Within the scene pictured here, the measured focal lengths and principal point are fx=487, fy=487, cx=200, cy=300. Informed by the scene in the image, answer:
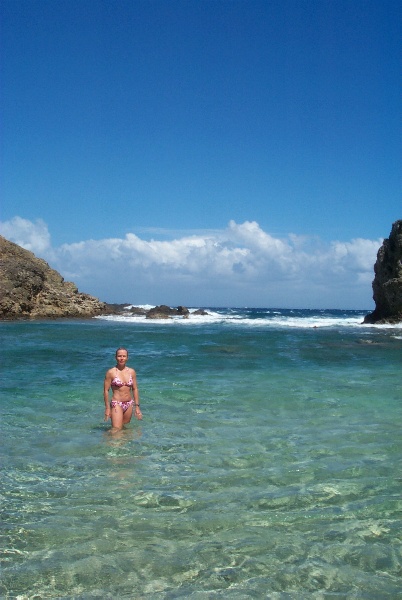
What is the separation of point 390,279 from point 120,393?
3693 cm

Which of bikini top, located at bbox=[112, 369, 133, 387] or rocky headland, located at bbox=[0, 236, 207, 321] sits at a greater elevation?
rocky headland, located at bbox=[0, 236, 207, 321]

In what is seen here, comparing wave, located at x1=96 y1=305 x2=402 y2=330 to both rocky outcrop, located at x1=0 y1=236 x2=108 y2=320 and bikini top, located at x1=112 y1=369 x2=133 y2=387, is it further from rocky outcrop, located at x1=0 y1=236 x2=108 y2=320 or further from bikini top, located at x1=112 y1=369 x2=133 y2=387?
bikini top, located at x1=112 y1=369 x2=133 y2=387

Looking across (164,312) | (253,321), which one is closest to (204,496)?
(253,321)

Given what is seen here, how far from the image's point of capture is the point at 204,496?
216 inches

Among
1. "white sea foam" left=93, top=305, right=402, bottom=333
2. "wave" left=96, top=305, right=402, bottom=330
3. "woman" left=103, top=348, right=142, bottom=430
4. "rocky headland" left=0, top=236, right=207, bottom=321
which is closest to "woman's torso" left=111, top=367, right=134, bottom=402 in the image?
"woman" left=103, top=348, right=142, bottom=430

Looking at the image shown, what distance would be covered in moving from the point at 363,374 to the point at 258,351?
7522 mm

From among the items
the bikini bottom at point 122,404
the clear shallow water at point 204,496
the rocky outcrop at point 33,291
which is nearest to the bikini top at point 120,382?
the bikini bottom at point 122,404

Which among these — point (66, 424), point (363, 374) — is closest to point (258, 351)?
point (363, 374)

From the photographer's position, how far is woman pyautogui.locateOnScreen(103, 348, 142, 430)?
27.4ft

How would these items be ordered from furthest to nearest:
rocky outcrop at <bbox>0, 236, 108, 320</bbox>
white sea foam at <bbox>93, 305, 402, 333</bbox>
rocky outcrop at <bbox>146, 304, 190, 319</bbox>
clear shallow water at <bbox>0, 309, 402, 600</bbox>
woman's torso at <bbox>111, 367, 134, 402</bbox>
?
rocky outcrop at <bbox>146, 304, 190, 319</bbox>, white sea foam at <bbox>93, 305, 402, 333</bbox>, rocky outcrop at <bbox>0, 236, 108, 320</bbox>, woman's torso at <bbox>111, 367, 134, 402</bbox>, clear shallow water at <bbox>0, 309, 402, 600</bbox>

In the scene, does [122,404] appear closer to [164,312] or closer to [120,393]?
[120,393]

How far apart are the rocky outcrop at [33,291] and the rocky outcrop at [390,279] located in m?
31.0

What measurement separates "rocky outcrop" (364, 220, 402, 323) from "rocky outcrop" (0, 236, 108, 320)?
102 feet

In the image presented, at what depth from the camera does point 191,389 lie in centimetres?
1242
